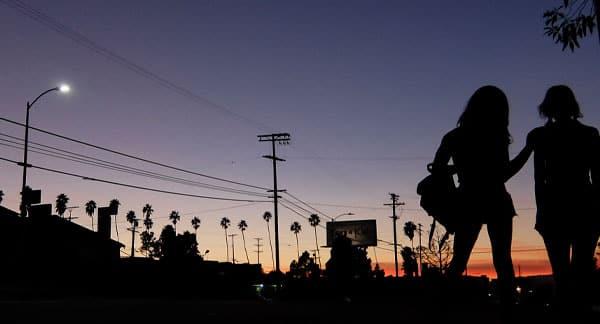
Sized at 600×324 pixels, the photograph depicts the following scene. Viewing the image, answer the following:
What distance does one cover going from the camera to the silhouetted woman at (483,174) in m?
5.11

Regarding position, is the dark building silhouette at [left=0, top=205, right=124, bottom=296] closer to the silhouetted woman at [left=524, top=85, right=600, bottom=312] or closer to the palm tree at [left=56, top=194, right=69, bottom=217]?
the silhouetted woman at [left=524, top=85, right=600, bottom=312]

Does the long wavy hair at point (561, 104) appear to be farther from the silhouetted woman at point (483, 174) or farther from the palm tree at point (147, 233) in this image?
the palm tree at point (147, 233)

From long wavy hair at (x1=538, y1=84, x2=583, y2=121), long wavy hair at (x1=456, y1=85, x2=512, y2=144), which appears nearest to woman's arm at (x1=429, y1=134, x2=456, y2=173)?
long wavy hair at (x1=456, y1=85, x2=512, y2=144)

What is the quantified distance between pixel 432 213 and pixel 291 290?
53.2 metres

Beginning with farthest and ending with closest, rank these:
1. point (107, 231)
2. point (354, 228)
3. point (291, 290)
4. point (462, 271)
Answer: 1. point (354, 228)
2. point (107, 231)
3. point (291, 290)
4. point (462, 271)

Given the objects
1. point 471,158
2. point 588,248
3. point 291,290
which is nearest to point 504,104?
point 471,158

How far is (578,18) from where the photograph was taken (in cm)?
517

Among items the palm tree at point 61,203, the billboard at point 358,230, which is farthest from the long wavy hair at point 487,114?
the palm tree at point 61,203

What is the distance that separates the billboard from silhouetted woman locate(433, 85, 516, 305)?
90.9m

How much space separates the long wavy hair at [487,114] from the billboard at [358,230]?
90.9 meters

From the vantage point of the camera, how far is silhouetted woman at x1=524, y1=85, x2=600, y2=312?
540cm

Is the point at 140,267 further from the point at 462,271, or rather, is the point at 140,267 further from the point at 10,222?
the point at 462,271

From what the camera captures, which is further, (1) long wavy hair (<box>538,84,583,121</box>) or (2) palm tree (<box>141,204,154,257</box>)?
(2) palm tree (<box>141,204,154,257</box>)

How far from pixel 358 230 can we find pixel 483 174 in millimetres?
93457
